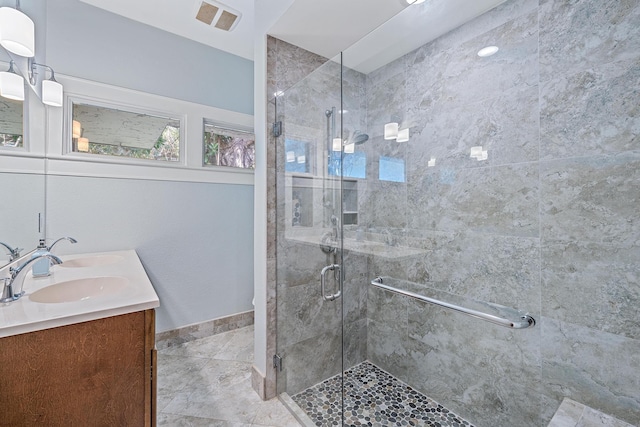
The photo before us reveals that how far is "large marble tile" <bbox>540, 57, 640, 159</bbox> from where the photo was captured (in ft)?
3.78

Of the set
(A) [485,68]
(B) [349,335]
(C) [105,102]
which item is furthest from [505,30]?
(C) [105,102]

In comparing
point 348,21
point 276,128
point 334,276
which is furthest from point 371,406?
point 348,21

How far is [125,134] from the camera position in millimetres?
2191

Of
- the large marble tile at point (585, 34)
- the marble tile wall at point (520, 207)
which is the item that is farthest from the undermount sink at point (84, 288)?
the large marble tile at point (585, 34)

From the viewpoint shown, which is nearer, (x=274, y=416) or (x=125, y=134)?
(x=274, y=416)

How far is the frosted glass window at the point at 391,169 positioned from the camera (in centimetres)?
198

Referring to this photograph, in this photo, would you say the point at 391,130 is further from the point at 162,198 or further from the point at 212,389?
the point at 212,389

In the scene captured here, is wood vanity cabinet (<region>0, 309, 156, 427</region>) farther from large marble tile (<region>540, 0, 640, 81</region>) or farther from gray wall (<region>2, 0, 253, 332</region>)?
large marble tile (<region>540, 0, 640, 81</region>)

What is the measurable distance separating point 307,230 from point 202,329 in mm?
1567

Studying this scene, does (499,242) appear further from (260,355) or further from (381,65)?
(260,355)

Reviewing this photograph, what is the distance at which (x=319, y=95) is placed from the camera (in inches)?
66.9

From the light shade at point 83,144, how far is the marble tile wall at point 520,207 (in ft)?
7.14

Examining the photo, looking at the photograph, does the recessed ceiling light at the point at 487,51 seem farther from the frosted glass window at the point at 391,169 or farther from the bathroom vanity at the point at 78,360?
the bathroom vanity at the point at 78,360

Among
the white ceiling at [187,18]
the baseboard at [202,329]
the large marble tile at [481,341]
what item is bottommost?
the baseboard at [202,329]
